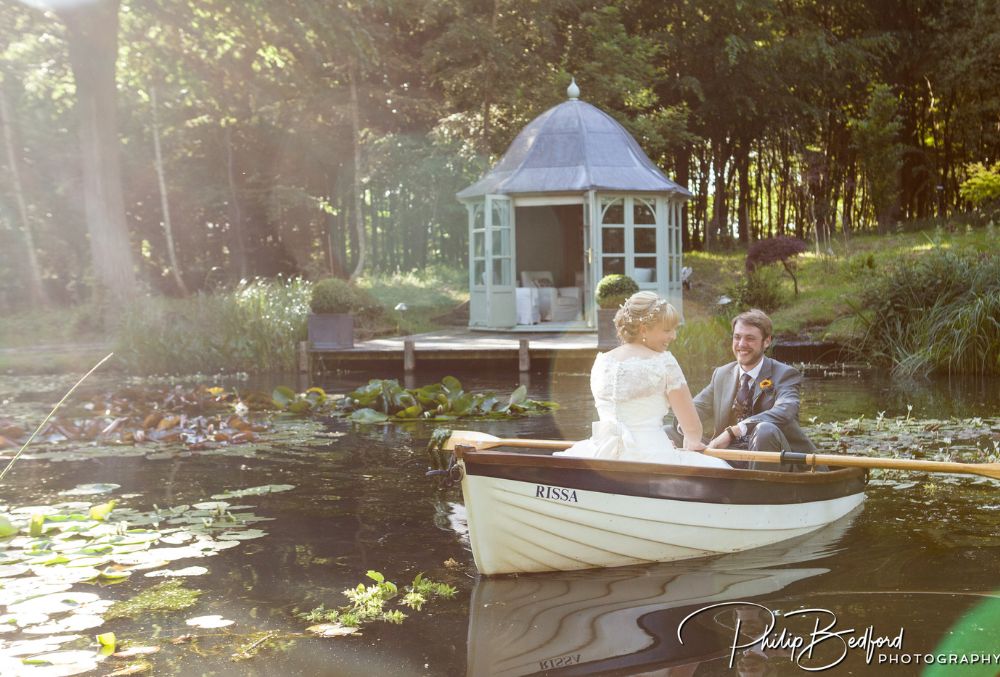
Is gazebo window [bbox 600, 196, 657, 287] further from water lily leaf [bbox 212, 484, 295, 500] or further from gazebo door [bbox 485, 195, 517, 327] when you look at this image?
water lily leaf [bbox 212, 484, 295, 500]

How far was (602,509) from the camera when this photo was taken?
5.08 m

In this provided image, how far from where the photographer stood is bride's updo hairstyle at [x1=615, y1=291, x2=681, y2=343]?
16.8 feet

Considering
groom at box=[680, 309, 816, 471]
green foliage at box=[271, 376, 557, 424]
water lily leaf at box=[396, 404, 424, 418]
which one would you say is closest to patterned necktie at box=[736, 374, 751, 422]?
groom at box=[680, 309, 816, 471]

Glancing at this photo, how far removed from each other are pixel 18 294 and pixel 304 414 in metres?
18.1

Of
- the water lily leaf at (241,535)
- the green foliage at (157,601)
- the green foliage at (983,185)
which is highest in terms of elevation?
the green foliage at (983,185)

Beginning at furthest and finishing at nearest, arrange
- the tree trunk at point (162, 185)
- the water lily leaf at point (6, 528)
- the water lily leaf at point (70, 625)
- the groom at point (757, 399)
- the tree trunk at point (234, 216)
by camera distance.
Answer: the tree trunk at point (234, 216) < the tree trunk at point (162, 185) < the groom at point (757, 399) < the water lily leaf at point (6, 528) < the water lily leaf at point (70, 625)

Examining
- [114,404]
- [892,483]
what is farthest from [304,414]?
[892,483]

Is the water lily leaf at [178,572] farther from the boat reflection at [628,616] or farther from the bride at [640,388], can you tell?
the bride at [640,388]

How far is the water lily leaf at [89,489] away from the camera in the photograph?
281 inches

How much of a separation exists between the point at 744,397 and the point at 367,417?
17.4 ft

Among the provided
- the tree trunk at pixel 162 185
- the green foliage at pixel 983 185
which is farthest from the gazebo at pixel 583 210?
the tree trunk at pixel 162 185

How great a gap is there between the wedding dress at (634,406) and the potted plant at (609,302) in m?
9.51

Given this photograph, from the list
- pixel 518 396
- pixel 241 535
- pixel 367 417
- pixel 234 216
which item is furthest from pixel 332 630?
pixel 234 216

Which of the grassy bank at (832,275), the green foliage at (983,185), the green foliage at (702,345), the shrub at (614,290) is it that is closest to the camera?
the green foliage at (702,345)
